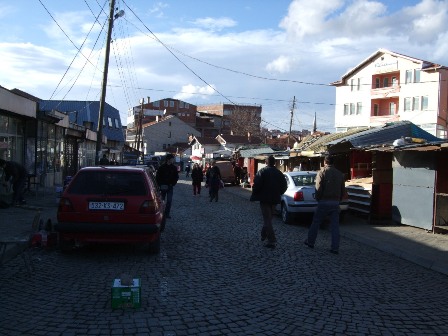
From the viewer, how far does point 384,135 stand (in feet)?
60.0

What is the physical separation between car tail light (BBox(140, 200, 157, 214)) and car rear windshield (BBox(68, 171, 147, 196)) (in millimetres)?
194

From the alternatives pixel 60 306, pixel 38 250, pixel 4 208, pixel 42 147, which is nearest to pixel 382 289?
pixel 60 306

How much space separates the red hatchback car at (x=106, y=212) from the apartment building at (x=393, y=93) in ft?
153

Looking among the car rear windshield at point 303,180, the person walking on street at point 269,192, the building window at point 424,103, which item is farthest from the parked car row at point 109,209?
the building window at point 424,103

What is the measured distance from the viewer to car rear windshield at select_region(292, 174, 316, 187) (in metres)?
13.9

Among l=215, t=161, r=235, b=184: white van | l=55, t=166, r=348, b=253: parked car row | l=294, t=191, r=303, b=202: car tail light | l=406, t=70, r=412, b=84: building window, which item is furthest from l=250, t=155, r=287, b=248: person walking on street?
l=406, t=70, r=412, b=84: building window

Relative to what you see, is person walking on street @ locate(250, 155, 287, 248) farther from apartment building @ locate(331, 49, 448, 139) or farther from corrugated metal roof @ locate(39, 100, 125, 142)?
apartment building @ locate(331, 49, 448, 139)

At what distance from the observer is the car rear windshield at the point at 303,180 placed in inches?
548

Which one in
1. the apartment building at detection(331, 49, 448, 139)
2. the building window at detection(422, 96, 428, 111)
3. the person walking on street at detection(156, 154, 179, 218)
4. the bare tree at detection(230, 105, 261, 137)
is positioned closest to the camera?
the person walking on street at detection(156, 154, 179, 218)

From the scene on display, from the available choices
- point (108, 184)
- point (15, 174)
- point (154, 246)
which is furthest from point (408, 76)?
point (108, 184)

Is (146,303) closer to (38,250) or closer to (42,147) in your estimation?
(38,250)

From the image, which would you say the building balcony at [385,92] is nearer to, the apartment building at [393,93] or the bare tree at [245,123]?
the apartment building at [393,93]

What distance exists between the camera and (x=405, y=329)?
4891 mm

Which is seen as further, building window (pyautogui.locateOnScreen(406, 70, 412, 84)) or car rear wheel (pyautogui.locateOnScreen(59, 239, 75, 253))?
building window (pyautogui.locateOnScreen(406, 70, 412, 84))
